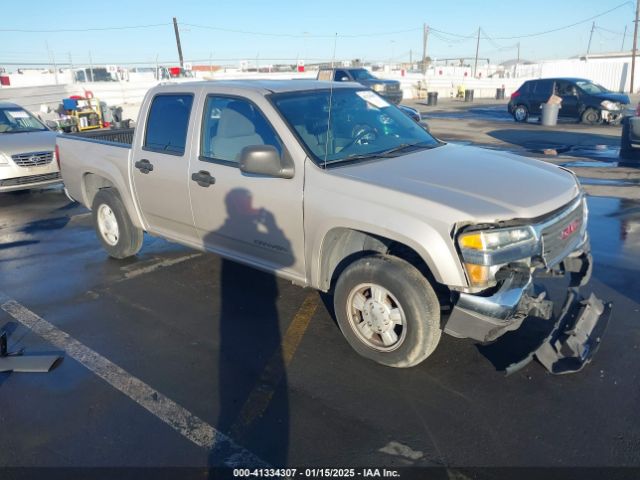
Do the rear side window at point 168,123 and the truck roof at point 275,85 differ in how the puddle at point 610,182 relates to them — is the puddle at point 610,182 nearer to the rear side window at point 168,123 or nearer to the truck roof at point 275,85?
the truck roof at point 275,85

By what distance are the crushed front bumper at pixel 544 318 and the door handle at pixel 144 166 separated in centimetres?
325

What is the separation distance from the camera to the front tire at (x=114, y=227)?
5754 millimetres

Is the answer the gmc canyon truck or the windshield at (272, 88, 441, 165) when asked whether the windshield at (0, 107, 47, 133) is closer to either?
the gmc canyon truck

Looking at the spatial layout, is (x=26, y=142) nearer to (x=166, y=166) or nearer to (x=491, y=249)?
(x=166, y=166)

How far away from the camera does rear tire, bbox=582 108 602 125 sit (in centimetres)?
1936

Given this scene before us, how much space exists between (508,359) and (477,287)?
922mm

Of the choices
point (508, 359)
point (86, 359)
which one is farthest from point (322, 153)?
point (86, 359)

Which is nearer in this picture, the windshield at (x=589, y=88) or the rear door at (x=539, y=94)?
the windshield at (x=589, y=88)

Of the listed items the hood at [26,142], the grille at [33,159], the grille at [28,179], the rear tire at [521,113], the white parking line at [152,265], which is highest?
the hood at [26,142]

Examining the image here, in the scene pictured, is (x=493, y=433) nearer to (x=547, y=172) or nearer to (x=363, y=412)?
(x=363, y=412)

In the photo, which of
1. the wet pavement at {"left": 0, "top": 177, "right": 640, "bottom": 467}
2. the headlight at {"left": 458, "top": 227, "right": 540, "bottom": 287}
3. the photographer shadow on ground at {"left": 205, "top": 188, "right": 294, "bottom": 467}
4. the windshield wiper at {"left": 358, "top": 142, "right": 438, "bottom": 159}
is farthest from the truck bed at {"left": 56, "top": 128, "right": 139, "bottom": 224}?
the headlight at {"left": 458, "top": 227, "right": 540, "bottom": 287}

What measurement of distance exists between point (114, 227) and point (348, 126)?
3143 millimetres

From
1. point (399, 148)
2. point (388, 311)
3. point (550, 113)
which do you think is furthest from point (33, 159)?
point (550, 113)

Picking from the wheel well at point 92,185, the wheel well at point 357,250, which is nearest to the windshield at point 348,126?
the wheel well at point 357,250
